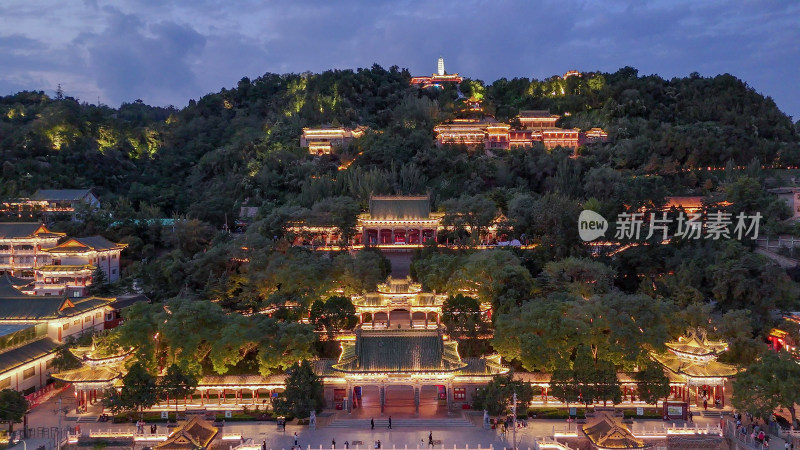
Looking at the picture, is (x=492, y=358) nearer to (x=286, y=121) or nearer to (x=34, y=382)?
(x=34, y=382)

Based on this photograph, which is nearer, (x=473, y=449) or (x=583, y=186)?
(x=473, y=449)

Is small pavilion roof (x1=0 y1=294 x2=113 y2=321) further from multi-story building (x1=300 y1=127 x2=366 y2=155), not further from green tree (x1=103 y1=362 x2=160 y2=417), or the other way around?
multi-story building (x1=300 y1=127 x2=366 y2=155)

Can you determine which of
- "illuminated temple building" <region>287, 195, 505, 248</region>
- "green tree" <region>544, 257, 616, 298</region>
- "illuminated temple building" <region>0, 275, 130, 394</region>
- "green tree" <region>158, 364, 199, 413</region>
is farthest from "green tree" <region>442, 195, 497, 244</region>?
"green tree" <region>158, 364, 199, 413</region>

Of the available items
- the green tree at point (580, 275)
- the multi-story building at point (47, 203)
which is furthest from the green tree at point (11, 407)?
the multi-story building at point (47, 203)

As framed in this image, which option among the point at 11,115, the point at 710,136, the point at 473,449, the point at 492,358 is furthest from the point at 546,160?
the point at 11,115

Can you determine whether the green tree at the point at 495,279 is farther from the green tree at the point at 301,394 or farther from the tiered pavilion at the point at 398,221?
the tiered pavilion at the point at 398,221

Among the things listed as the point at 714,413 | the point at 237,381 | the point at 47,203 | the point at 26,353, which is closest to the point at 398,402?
the point at 237,381

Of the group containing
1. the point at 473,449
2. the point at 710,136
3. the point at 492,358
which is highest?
the point at 710,136
